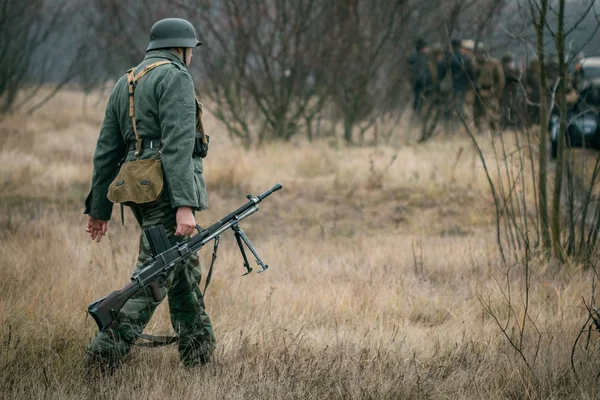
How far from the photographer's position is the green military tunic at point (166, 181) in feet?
9.80

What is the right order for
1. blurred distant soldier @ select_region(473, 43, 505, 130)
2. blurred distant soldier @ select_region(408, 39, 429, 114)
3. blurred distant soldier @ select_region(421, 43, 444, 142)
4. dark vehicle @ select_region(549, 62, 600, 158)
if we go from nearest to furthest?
blurred distant soldier @ select_region(473, 43, 505, 130)
dark vehicle @ select_region(549, 62, 600, 158)
blurred distant soldier @ select_region(421, 43, 444, 142)
blurred distant soldier @ select_region(408, 39, 429, 114)

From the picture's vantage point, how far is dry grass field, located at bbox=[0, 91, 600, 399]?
303 centimetres

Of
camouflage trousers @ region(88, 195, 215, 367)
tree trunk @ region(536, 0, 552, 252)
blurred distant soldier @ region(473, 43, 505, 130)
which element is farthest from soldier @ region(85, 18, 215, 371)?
tree trunk @ region(536, 0, 552, 252)

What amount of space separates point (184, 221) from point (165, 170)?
217 millimetres

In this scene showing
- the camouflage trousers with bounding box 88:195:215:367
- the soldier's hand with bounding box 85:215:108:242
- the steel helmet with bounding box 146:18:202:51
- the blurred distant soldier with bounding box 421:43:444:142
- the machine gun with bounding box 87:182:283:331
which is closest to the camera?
the machine gun with bounding box 87:182:283:331

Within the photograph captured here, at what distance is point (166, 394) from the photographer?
286 centimetres

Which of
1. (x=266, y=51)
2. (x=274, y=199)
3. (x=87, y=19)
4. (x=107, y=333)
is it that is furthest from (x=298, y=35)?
(x=87, y=19)

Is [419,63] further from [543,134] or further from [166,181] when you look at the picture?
[166,181]

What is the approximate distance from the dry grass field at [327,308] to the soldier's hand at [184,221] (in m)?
0.57

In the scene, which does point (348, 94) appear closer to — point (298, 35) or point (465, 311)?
point (298, 35)

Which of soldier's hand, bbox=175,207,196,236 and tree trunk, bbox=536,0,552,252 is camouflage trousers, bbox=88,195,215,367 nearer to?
soldier's hand, bbox=175,207,196,236

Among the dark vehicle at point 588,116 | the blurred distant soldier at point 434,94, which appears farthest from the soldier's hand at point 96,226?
the blurred distant soldier at point 434,94

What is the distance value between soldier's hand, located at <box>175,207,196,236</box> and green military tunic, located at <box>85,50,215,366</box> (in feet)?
0.11

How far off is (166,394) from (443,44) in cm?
994
